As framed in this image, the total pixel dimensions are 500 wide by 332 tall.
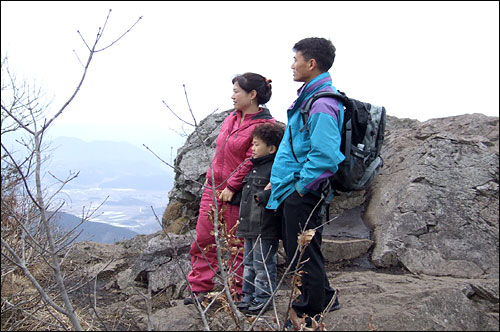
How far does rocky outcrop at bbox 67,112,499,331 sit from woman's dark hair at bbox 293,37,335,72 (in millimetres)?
1060

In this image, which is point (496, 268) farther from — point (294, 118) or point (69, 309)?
point (69, 309)

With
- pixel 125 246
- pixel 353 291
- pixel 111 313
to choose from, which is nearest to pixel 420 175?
pixel 353 291

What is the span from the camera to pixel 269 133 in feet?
11.0

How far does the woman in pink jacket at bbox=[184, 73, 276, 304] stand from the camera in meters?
3.60

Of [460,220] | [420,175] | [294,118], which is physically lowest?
[460,220]

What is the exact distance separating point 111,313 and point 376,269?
9.19 ft

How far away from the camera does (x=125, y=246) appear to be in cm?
705

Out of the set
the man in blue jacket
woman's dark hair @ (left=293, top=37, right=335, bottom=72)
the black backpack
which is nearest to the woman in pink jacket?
the man in blue jacket

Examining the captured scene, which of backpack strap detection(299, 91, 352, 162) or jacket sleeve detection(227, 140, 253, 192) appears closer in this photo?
backpack strap detection(299, 91, 352, 162)

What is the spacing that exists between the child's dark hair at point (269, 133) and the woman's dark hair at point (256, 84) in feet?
1.51

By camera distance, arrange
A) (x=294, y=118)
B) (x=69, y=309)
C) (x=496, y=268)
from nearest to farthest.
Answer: (x=69, y=309)
(x=294, y=118)
(x=496, y=268)

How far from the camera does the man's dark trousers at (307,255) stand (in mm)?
2836

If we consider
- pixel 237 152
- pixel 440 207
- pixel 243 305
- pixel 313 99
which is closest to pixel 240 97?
pixel 237 152

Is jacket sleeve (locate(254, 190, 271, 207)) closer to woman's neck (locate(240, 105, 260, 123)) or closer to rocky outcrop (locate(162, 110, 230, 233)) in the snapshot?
woman's neck (locate(240, 105, 260, 123))
